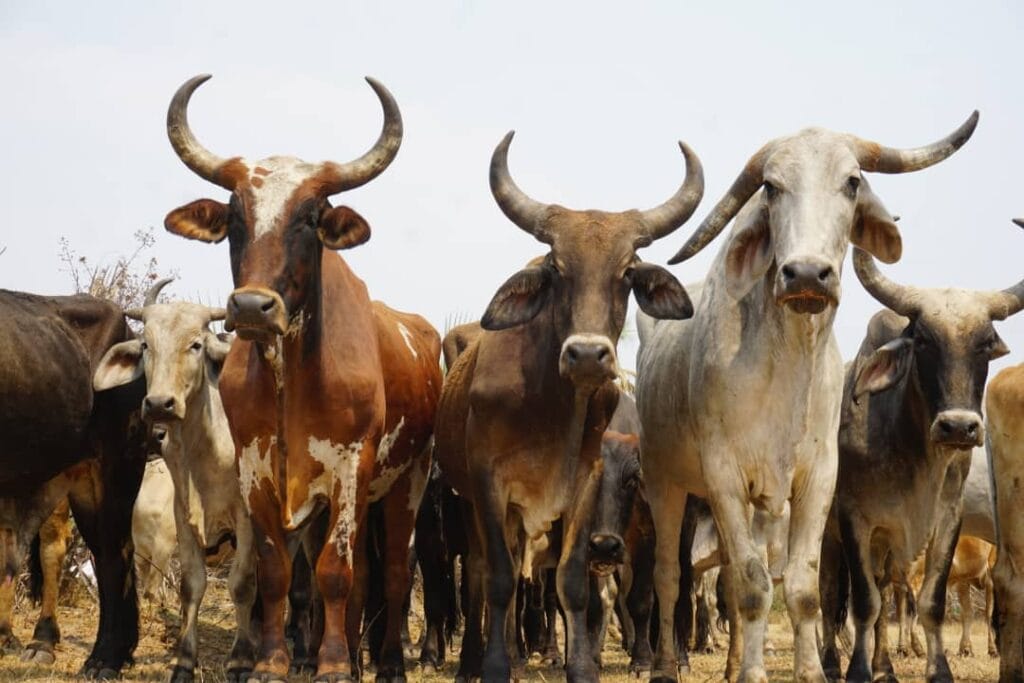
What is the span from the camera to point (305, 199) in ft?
27.4

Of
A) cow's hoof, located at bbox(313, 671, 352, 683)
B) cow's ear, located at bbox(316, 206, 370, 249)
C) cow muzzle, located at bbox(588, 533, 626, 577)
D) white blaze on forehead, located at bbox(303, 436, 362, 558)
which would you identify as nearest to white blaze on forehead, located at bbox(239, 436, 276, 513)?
white blaze on forehead, located at bbox(303, 436, 362, 558)

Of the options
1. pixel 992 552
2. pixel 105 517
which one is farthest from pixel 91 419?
pixel 992 552

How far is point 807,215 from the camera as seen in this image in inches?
309

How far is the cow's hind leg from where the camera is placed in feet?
34.0

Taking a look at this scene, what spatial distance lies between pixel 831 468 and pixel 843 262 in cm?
114

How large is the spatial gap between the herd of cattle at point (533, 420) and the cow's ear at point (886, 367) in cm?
2

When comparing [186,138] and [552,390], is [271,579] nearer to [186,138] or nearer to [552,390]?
[552,390]

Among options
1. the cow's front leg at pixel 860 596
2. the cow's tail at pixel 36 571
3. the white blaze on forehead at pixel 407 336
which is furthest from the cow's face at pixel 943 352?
the cow's tail at pixel 36 571

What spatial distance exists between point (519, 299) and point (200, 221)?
1.88 meters

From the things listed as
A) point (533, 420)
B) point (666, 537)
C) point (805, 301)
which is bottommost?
point (666, 537)

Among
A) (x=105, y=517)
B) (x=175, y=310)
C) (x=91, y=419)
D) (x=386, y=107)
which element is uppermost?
(x=386, y=107)

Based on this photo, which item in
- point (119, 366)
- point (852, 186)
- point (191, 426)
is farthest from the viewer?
point (119, 366)

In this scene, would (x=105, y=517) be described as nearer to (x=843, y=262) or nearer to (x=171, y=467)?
(x=171, y=467)

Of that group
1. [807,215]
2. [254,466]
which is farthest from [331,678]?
[807,215]
